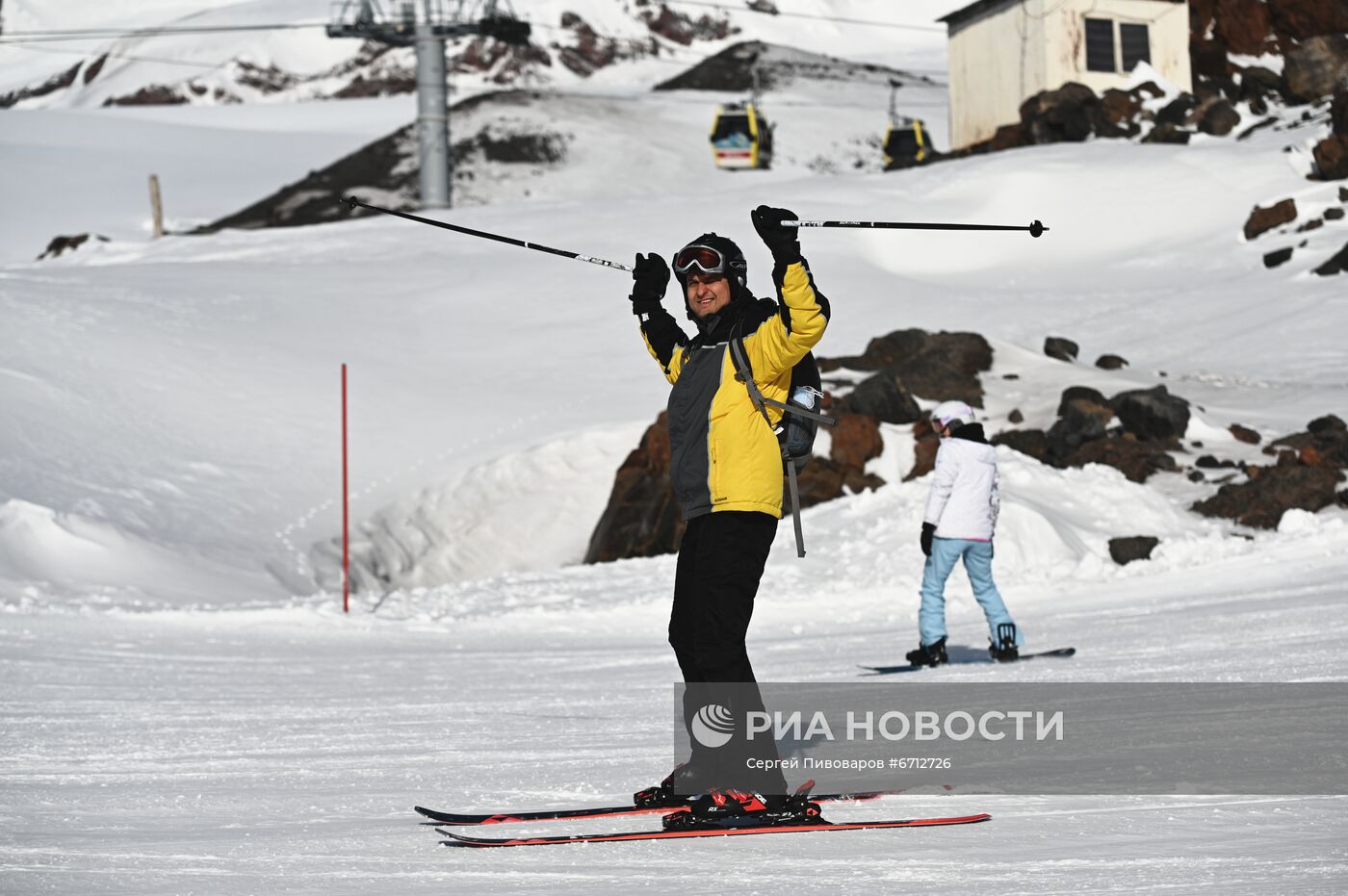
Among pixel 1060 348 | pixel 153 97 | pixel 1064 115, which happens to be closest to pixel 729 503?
pixel 1060 348

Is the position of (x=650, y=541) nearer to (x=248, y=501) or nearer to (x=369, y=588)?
(x=369, y=588)

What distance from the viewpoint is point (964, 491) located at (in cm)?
890

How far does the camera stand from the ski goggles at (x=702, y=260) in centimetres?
495

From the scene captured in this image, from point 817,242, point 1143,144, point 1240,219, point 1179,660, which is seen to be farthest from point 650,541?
point 1143,144

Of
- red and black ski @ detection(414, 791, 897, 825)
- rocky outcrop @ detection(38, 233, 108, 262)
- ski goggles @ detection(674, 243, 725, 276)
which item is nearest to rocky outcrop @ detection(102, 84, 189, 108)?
rocky outcrop @ detection(38, 233, 108, 262)

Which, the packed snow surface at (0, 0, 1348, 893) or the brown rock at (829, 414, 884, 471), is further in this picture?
the brown rock at (829, 414, 884, 471)

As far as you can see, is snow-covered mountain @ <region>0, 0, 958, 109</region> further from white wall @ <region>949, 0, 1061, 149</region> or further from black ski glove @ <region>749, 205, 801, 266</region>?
black ski glove @ <region>749, 205, 801, 266</region>

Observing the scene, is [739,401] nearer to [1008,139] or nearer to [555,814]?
[555,814]

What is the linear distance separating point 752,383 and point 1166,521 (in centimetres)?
1088

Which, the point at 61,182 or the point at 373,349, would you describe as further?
the point at 61,182

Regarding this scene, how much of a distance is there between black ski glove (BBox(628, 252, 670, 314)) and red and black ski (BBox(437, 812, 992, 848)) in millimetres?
1786

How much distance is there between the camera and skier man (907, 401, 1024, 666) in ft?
29.1

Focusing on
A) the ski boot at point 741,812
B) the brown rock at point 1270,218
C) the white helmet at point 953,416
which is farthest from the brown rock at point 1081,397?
the brown rock at point 1270,218

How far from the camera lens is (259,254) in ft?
113
